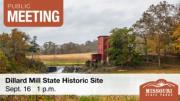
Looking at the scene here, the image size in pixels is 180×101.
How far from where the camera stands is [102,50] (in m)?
5.96

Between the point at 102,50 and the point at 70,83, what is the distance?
1.72ft

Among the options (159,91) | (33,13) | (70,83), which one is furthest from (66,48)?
(159,91)

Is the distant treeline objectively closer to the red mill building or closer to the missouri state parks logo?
the red mill building

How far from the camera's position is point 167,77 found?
5.66m

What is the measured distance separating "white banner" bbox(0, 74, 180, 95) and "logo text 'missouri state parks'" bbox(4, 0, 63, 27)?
48 centimetres

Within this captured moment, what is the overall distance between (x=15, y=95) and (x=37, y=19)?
29.1 inches

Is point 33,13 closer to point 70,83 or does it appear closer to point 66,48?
point 66,48

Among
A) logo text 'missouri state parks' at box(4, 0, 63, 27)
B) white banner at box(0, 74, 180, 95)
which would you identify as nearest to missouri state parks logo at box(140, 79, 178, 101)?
white banner at box(0, 74, 180, 95)

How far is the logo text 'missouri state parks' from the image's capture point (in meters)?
5.53

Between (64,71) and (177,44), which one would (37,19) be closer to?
(64,71)

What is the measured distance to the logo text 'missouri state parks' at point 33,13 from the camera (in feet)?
18.1

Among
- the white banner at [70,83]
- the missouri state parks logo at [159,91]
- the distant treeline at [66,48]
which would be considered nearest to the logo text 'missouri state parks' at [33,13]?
the distant treeline at [66,48]

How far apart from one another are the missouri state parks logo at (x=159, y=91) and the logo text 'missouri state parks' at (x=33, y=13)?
3.18 feet

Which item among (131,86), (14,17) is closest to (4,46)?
(14,17)
